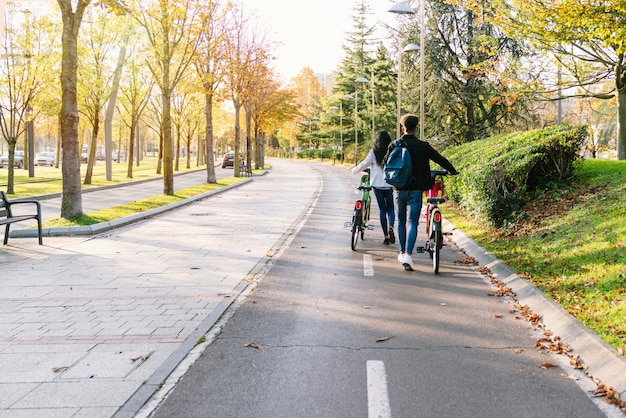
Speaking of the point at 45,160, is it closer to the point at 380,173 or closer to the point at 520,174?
the point at 380,173

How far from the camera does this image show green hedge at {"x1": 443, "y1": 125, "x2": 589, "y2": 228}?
1050cm

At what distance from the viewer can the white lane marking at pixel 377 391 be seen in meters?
3.56

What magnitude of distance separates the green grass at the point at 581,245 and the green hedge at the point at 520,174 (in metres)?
0.32

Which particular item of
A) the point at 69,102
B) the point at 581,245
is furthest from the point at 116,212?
the point at 581,245

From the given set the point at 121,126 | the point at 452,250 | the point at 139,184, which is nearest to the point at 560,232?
the point at 452,250

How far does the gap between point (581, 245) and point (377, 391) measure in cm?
510

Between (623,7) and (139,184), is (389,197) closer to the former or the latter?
(623,7)

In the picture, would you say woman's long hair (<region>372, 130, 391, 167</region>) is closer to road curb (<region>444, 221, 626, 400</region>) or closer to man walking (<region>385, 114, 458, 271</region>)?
man walking (<region>385, 114, 458, 271</region>)

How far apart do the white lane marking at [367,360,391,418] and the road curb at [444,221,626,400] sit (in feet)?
5.24

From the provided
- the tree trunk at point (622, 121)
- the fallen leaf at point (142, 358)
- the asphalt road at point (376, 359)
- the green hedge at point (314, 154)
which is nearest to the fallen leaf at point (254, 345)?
the asphalt road at point (376, 359)

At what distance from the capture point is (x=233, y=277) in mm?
7625

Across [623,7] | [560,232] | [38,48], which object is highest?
[38,48]

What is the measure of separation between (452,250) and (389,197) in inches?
59.0

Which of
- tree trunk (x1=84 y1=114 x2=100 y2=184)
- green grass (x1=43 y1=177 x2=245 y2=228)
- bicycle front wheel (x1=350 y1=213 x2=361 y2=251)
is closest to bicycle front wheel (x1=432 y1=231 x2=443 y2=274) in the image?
bicycle front wheel (x1=350 y1=213 x2=361 y2=251)
